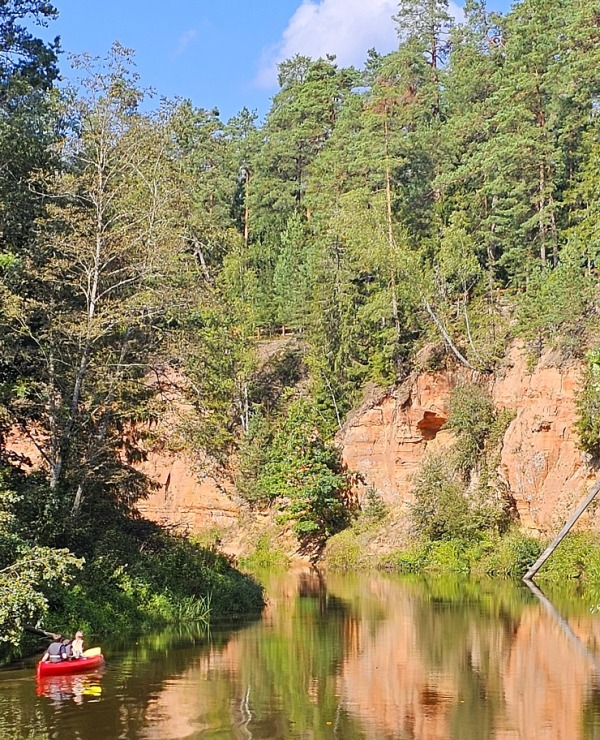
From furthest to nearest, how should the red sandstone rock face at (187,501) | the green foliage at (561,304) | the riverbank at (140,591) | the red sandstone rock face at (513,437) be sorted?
the red sandstone rock face at (187,501), the green foliage at (561,304), the red sandstone rock face at (513,437), the riverbank at (140,591)

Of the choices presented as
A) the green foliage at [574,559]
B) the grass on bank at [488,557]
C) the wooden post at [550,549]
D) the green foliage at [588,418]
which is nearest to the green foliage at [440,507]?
the grass on bank at [488,557]

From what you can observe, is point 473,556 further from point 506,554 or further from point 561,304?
point 561,304

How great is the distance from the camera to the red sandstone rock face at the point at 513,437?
41375mm

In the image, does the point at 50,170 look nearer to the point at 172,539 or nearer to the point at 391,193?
the point at 172,539

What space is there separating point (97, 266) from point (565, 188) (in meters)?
35.9

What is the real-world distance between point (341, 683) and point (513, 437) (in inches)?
1073

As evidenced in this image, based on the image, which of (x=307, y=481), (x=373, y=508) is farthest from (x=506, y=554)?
(x=307, y=481)

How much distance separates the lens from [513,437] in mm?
43688

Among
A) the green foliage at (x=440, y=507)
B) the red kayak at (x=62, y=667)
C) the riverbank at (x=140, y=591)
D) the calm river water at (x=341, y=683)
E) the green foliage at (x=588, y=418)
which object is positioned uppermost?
the green foliage at (x=588, y=418)

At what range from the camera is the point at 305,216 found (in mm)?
67250

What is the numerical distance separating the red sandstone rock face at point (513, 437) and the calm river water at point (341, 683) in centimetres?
1280

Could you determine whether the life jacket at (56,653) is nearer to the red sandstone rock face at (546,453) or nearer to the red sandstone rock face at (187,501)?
the red sandstone rock face at (546,453)

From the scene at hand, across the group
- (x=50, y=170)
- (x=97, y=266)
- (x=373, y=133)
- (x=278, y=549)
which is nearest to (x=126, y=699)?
(x=97, y=266)

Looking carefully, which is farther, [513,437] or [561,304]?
[513,437]
